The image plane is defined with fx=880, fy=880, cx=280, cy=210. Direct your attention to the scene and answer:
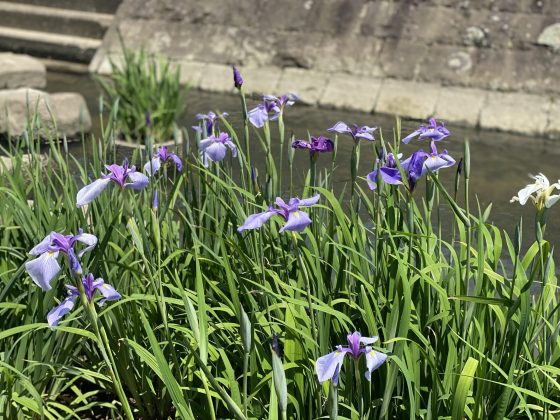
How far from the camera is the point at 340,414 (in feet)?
6.28

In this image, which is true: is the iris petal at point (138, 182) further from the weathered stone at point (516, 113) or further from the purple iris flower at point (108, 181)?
the weathered stone at point (516, 113)

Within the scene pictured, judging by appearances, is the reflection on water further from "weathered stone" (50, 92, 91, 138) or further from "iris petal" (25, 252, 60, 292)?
"iris petal" (25, 252, 60, 292)

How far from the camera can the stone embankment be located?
5.64 m

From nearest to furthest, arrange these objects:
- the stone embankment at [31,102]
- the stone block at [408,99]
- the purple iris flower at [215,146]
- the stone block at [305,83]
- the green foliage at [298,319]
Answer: the green foliage at [298,319] → the purple iris flower at [215,146] → the stone embankment at [31,102] → the stone block at [408,99] → the stone block at [305,83]

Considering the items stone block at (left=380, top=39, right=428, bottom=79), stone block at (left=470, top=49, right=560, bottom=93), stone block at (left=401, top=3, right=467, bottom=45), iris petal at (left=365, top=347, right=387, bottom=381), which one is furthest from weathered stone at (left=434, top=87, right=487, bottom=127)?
iris petal at (left=365, top=347, right=387, bottom=381)

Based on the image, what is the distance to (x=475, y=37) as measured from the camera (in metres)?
6.79

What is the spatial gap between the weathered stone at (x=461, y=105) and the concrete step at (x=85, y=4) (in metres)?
3.64

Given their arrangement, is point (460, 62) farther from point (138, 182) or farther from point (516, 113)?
point (138, 182)

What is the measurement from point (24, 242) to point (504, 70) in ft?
15.6

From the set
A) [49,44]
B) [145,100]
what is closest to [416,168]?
[145,100]

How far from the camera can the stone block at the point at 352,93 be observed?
673 centimetres

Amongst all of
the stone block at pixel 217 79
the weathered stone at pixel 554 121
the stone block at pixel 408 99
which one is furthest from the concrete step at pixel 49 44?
the weathered stone at pixel 554 121

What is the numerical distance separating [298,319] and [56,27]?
716 centimetres

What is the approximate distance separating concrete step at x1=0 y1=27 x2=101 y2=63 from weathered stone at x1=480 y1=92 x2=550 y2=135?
3.74m
